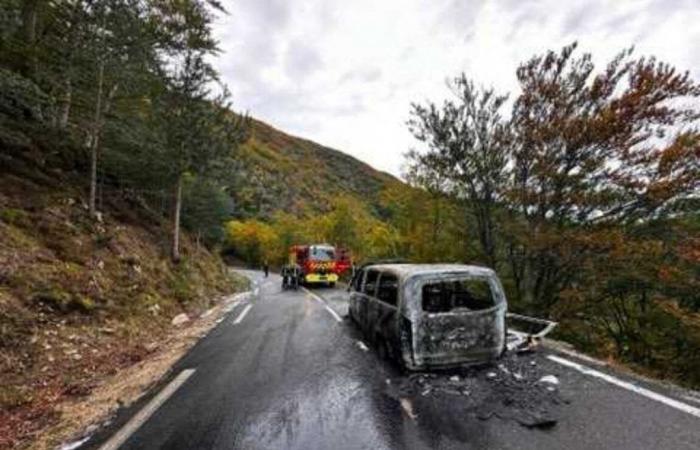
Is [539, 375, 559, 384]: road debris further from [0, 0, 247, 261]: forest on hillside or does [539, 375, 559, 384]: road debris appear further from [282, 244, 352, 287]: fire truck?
[282, 244, 352, 287]: fire truck

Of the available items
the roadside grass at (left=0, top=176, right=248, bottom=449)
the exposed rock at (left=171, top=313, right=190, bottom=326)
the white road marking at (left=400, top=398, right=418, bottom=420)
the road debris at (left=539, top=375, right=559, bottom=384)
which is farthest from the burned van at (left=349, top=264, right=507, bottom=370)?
the exposed rock at (left=171, top=313, right=190, bottom=326)

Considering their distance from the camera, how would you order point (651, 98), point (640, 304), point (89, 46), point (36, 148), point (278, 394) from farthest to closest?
point (36, 148) → point (89, 46) → point (640, 304) → point (651, 98) → point (278, 394)

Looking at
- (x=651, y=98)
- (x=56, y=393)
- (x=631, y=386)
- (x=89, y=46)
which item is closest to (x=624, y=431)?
(x=631, y=386)

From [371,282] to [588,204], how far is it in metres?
6.00

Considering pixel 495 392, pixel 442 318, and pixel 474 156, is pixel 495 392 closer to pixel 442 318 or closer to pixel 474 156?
pixel 442 318

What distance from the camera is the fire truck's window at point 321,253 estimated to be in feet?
92.5

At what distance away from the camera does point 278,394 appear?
6.66m

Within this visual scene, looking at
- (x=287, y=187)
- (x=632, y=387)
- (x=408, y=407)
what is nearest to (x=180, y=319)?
(x=408, y=407)

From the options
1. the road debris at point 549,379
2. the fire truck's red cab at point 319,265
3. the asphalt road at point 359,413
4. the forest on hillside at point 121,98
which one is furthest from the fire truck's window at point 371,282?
the fire truck's red cab at point 319,265

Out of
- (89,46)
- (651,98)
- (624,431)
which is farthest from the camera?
(89,46)

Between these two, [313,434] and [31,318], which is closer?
[313,434]

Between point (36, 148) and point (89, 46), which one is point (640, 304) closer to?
point (89, 46)

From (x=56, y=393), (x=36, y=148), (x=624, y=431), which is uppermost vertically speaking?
(x=36, y=148)

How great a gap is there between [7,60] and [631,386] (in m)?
21.3
